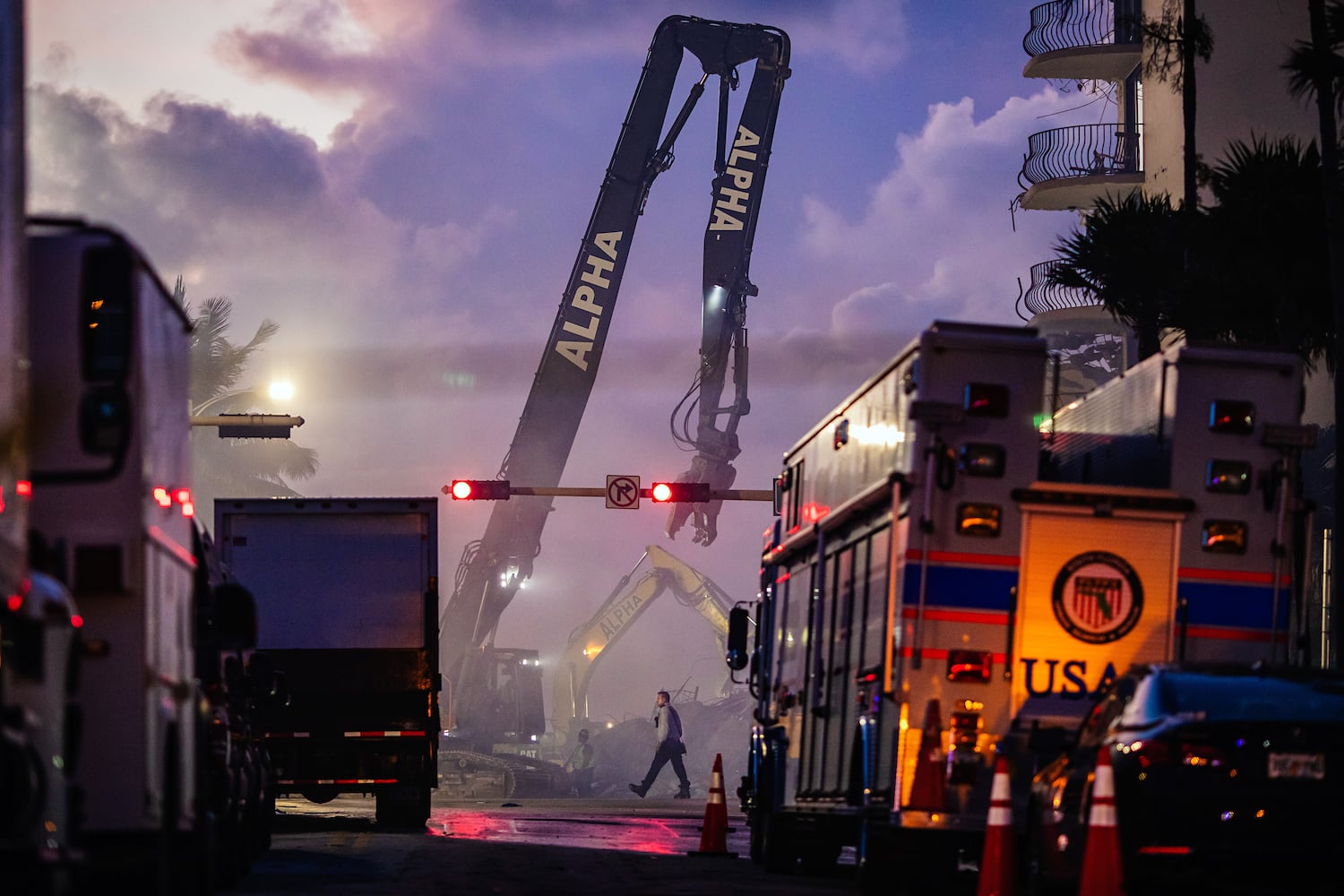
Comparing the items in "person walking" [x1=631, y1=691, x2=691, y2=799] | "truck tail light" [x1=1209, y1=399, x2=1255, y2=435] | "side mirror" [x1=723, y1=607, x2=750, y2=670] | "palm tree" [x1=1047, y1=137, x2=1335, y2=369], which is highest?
"palm tree" [x1=1047, y1=137, x2=1335, y2=369]

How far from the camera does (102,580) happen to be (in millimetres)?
9445

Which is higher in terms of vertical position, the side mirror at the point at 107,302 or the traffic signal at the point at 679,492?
the side mirror at the point at 107,302

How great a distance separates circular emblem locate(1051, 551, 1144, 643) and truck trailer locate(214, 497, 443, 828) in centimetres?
1207

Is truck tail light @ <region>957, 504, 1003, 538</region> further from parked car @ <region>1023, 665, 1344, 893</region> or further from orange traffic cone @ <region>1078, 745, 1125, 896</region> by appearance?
orange traffic cone @ <region>1078, 745, 1125, 896</region>

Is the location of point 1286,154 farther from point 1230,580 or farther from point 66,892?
point 66,892

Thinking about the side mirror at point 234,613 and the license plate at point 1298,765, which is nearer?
the license plate at point 1298,765

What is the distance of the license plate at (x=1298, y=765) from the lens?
1141 cm

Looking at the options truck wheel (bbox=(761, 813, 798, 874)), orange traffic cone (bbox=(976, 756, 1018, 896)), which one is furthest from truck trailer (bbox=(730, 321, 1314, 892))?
truck wheel (bbox=(761, 813, 798, 874))

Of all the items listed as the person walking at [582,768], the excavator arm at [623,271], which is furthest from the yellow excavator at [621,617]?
the excavator arm at [623,271]

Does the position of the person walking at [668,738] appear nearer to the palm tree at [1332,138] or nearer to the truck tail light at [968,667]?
the palm tree at [1332,138]

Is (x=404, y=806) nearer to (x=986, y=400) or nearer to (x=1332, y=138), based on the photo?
(x=1332, y=138)

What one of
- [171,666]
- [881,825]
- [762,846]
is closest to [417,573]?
[762,846]

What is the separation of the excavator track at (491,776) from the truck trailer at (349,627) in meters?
20.6

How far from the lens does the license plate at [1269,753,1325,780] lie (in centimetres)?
1141
